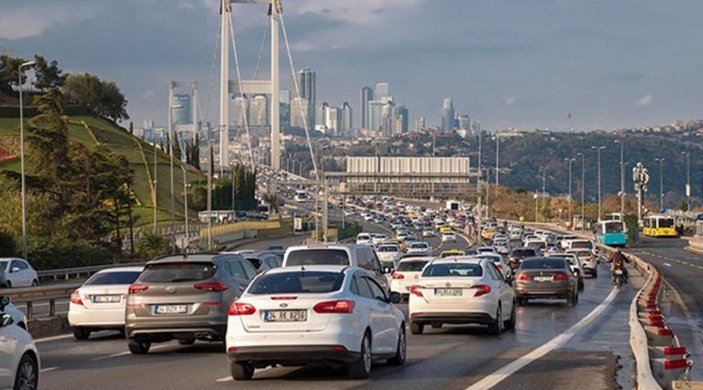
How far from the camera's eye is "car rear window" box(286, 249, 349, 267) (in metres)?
28.3

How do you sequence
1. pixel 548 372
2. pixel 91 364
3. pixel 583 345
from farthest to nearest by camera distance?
pixel 583 345 < pixel 91 364 < pixel 548 372

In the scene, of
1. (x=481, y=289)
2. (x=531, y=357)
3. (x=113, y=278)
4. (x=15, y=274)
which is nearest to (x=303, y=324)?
(x=531, y=357)

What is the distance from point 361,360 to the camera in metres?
16.9

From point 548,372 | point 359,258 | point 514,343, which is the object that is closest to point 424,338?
point 514,343

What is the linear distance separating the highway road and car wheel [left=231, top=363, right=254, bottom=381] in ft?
21.6

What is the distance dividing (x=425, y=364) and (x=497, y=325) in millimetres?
6460

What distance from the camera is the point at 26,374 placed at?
14.1 metres

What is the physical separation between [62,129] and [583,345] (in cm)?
6170

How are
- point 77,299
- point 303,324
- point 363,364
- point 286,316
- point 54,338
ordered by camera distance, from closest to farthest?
point 303,324, point 286,316, point 363,364, point 77,299, point 54,338

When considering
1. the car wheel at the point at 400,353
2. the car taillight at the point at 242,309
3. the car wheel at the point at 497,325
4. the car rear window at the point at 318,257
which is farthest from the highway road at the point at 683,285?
the car rear window at the point at 318,257

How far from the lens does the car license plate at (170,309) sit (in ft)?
70.2

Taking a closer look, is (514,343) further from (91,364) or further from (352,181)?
(352,181)

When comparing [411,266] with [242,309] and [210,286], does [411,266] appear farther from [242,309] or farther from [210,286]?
[242,309]

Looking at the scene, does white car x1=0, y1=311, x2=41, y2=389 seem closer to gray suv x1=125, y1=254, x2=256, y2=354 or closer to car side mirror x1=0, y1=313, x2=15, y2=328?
car side mirror x1=0, y1=313, x2=15, y2=328
